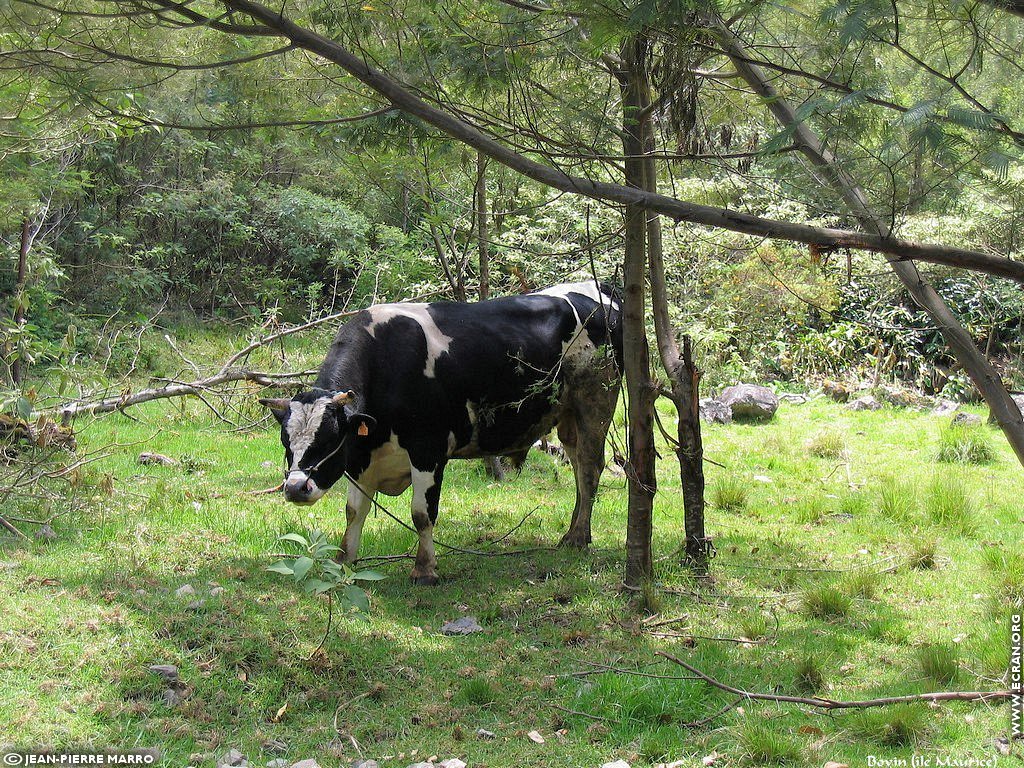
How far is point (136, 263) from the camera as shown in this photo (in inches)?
726

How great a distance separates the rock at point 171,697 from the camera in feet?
14.9

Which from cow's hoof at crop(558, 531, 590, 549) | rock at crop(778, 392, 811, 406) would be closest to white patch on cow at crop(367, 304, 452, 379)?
cow's hoof at crop(558, 531, 590, 549)

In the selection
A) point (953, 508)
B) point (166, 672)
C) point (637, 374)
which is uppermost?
point (637, 374)

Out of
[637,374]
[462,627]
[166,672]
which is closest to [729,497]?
[637,374]

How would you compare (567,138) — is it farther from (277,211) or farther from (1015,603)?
(277,211)

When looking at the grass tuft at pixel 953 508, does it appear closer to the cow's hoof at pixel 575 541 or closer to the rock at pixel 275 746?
the cow's hoof at pixel 575 541

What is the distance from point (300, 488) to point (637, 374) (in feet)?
7.68

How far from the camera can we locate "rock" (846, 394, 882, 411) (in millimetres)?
13484

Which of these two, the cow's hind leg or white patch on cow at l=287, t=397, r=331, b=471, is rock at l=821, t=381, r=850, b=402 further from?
white patch on cow at l=287, t=397, r=331, b=471

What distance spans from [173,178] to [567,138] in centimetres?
1607

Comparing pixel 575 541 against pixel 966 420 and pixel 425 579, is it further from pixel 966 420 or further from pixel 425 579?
pixel 966 420

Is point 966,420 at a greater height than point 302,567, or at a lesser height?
greater

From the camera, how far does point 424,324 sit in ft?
23.2

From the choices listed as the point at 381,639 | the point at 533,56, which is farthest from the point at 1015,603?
the point at 533,56
